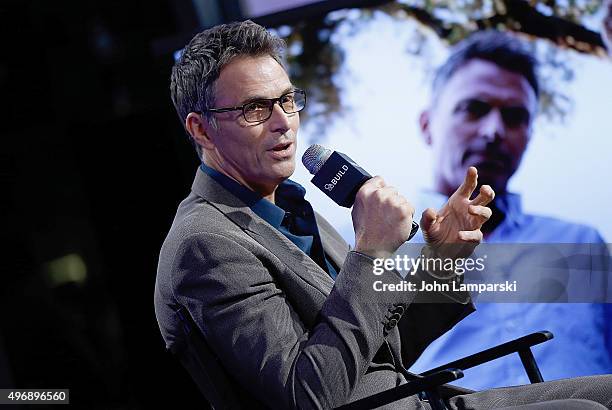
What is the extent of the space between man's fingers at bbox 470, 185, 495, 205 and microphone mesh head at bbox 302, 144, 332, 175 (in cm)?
34

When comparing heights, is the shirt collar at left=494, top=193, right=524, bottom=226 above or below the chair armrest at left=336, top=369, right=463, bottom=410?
below

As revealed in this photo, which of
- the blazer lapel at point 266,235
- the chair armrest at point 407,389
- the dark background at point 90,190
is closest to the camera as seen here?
A: the chair armrest at point 407,389

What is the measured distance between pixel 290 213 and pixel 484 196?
0.47m

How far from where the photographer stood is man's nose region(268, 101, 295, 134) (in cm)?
201

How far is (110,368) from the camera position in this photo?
3768mm

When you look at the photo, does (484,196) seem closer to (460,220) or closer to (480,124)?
(460,220)

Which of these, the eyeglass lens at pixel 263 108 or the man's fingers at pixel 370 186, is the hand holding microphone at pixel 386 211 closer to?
the man's fingers at pixel 370 186

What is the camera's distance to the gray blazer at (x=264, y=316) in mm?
1757

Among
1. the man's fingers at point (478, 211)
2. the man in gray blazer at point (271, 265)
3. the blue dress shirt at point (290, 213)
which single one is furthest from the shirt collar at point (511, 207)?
the man's fingers at point (478, 211)

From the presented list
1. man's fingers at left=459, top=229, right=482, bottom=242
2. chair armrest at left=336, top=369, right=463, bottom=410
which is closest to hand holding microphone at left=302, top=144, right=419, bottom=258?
man's fingers at left=459, top=229, right=482, bottom=242

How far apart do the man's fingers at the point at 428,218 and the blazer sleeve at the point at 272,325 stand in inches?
9.8

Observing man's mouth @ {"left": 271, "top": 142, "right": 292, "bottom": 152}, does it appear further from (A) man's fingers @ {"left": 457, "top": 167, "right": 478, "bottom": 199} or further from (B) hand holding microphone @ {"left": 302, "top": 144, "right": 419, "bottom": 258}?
(A) man's fingers @ {"left": 457, "top": 167, "right": 478, "bottom": 199}

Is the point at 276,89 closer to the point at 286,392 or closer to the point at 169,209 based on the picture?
the point at 286,392

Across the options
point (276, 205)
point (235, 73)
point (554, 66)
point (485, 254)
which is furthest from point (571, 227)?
point (235, 73)
